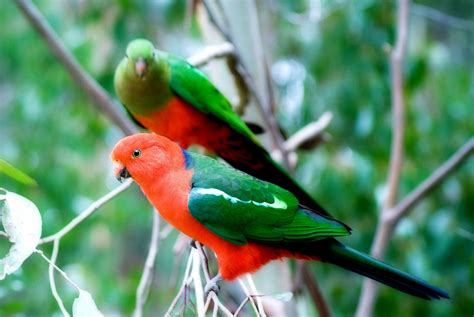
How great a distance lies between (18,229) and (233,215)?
532 millimetres

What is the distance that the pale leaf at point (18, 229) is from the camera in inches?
49.2

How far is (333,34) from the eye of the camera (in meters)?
4.07

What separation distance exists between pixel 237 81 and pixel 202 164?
2.67 ft

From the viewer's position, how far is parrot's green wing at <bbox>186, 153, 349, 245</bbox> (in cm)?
162

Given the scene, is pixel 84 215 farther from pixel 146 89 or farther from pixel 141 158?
pixel 146 89

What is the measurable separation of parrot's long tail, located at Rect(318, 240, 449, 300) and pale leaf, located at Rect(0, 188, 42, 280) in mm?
731

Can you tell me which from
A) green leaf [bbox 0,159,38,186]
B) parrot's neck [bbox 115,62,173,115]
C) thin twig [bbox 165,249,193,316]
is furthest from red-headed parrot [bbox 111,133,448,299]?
parrot's neck [bbox 115,62,173,115]

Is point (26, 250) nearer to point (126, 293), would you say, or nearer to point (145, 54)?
point (145, 54)

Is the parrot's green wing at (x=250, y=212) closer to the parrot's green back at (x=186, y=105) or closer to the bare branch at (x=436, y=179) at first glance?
the parrot's green back at (x=186, y=105)

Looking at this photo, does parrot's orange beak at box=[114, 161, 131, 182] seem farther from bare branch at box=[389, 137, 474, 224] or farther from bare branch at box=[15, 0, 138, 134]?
bare branch at box=[389, 137, 474, 224]

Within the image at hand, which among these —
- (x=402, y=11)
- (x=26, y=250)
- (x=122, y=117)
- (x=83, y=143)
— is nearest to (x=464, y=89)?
(x=402, y=11)

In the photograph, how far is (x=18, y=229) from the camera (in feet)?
4.17

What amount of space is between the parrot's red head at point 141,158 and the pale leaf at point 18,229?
287 millimetres

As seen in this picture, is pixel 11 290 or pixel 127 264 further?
pixel 127 264
